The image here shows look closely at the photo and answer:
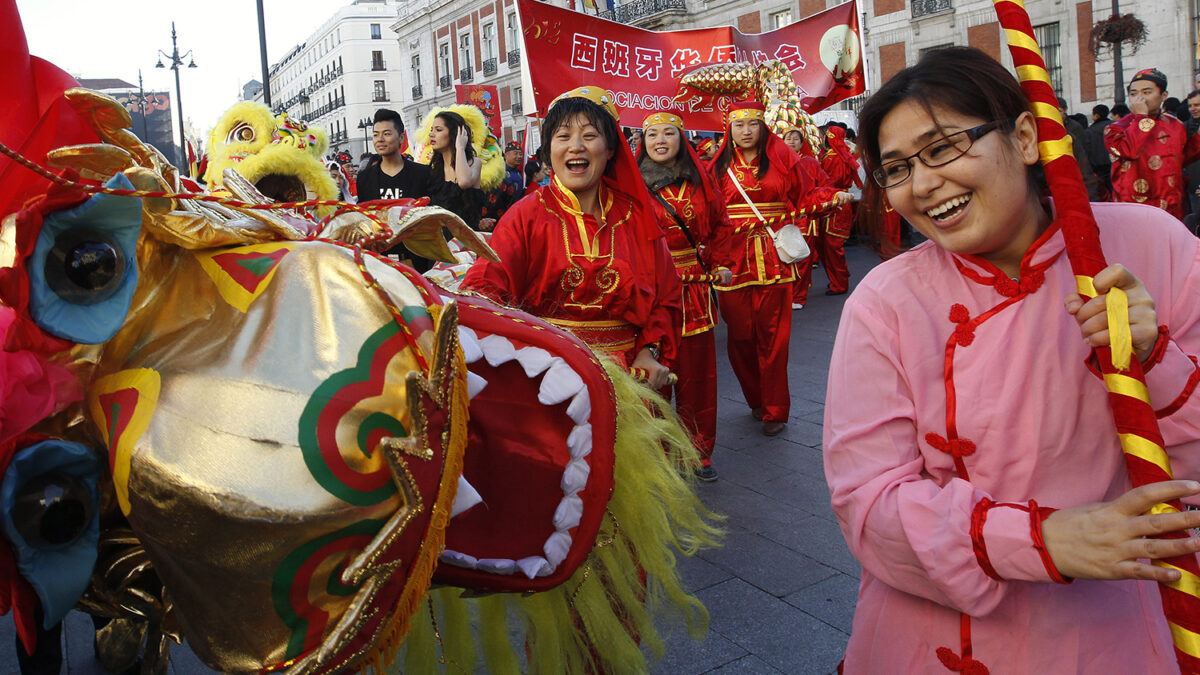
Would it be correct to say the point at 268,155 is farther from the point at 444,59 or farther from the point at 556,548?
the point at 444,59

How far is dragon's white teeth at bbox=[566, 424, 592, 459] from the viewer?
1561 millimetres

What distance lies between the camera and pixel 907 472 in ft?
5.04

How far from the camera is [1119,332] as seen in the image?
133cm

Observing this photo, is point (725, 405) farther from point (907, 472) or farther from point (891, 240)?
Answer: point (907, 472)

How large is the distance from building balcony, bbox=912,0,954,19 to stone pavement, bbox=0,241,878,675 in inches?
916

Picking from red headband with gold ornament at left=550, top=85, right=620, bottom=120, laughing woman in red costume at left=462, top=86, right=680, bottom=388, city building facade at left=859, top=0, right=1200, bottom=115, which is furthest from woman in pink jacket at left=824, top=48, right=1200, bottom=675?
city building facade at left=859, top=0, right=1200, bottom=115

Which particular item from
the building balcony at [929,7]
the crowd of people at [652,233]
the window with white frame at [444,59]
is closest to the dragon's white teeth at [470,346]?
the crowd of people at [652,233]

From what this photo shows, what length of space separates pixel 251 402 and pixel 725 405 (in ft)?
18.6

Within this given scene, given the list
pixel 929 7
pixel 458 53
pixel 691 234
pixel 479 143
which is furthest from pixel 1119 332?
pixel 458 53

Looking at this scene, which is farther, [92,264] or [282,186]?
[282,186]

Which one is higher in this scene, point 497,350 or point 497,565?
point 497,350

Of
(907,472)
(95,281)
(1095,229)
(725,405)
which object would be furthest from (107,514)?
(725,405)

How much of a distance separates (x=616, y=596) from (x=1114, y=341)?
950 mm

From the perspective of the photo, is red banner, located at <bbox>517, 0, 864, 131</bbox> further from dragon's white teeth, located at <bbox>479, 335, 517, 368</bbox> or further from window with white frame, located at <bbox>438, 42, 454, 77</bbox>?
window with white frame, located at <bbox>438, 42, 454, 77</bbox>
